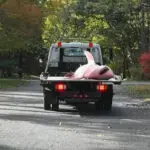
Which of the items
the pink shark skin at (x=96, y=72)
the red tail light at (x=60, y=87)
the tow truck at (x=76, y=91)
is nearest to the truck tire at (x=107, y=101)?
the tow truck at (x=76, y=91)

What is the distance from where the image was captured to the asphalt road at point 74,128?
10195 millimetres

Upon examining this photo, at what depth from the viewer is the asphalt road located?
1020 centimetres

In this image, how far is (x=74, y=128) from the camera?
41.9ft

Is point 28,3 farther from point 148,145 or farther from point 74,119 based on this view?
point 148,145

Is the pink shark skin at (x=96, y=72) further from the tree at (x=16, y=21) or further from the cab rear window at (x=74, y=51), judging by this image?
the tree at (x=16, y=21)

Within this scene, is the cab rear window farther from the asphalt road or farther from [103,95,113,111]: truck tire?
[103,95,113,111]: truck tire

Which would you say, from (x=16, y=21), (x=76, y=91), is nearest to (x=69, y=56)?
(x=76, y=91)

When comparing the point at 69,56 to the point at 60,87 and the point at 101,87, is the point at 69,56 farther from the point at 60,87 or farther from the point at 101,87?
the point at 101,87

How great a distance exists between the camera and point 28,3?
36.1 meters

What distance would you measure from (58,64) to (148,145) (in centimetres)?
981

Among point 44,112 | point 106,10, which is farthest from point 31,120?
point 106,10

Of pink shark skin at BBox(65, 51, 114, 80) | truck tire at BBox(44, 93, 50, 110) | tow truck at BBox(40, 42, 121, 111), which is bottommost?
truck tire at BBox(44, 93, 50, 110)

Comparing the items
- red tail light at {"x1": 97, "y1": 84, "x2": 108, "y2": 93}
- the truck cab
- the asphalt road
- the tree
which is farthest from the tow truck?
the tree

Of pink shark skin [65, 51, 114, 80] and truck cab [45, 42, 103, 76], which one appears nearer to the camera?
pink shark skin [65, 51, 114, 80]
